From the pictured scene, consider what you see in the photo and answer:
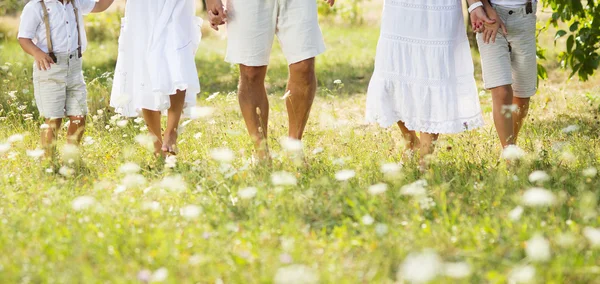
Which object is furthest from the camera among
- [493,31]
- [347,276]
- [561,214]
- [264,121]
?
[264,121]

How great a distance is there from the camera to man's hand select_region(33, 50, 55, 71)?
192 inches

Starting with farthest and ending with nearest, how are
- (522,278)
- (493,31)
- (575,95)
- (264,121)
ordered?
(575,95) → (264,121) → (493,31) → (522,278)

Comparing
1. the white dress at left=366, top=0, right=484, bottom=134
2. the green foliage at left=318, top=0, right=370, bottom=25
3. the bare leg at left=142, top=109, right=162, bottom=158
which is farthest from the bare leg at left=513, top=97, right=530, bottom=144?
the green foliage at left=318, top=0, right=370, bottom=25

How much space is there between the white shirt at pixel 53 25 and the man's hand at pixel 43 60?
0.10m

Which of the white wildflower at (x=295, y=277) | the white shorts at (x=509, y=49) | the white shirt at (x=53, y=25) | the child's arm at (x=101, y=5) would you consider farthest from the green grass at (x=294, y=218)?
the child's arm at (x=101, y=5)

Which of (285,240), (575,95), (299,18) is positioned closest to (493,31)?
(299,18)

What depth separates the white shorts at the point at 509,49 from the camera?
14.7 feet

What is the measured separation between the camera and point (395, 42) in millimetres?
4496

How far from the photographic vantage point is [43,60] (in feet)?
16.0

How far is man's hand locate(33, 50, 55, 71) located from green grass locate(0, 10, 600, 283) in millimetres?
555

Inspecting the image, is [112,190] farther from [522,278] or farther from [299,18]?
[522,278]

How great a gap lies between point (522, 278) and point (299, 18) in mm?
2504

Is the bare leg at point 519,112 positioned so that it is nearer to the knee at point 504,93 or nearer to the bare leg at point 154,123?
the knee at point 504,93

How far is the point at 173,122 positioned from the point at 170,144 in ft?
0.46
